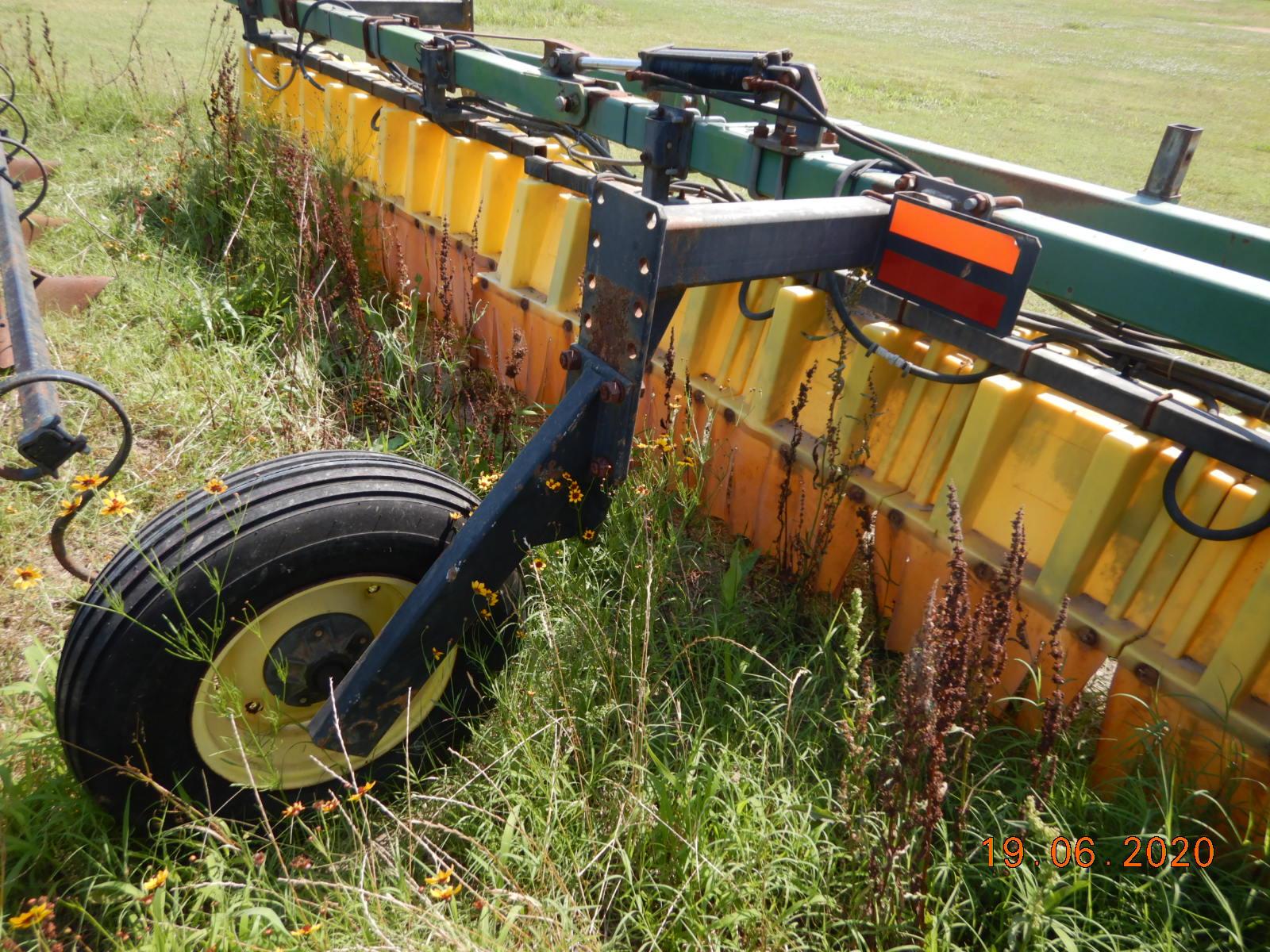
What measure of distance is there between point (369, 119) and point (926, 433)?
297 cm

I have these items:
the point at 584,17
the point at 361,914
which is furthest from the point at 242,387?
the point at 584,17

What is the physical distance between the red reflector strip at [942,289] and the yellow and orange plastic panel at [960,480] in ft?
1.14

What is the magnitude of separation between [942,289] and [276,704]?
1523mm

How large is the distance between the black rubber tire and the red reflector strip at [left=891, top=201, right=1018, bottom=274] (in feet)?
3.46

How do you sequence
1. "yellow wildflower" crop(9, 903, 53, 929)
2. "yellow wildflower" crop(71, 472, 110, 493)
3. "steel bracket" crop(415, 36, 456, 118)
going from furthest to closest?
"steel bracket" crop(415, 36, 456, 118)
"yellow wildflower" crop(71, 472, 110, 493)
"yellow wildflower" crop(9, 903, 53, 929)

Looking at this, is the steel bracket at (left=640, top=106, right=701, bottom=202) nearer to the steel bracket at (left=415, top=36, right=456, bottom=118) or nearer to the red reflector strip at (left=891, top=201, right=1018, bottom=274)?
the red reflector strip at (left=891, top=201, right=1018, bottom=274)

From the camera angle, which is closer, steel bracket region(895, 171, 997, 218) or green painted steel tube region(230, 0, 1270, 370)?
green painted steel tube region(230, 0, 1270, 370)

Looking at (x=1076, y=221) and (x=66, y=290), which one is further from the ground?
(x=1076, y=221)

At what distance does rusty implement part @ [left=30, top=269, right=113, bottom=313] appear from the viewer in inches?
153

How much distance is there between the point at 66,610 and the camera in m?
2.46
